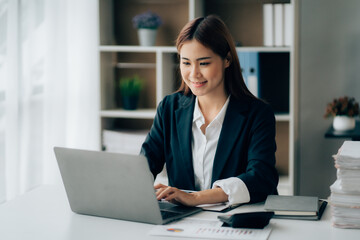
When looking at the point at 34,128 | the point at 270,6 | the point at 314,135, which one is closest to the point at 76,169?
the point at 34,128

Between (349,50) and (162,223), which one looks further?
(349,50)

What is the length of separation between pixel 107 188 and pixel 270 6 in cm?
186

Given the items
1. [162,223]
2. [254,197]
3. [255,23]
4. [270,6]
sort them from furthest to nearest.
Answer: [255,23], [270,6], [254,197], [162,223]

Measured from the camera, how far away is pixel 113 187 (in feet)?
4.43

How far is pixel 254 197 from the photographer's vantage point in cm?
158

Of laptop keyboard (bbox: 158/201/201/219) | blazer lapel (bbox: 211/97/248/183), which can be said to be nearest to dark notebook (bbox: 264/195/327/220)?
laptop keyboard (bbox: 158/201/201/219)

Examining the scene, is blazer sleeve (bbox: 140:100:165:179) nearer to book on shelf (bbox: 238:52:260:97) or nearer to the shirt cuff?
the shirt cuff

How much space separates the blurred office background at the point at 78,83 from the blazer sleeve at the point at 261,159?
113cm

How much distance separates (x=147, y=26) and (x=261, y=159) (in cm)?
154

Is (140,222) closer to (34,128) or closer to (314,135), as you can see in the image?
(34,128)

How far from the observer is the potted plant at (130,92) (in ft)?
10.0

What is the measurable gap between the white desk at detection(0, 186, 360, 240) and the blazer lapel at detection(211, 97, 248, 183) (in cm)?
30

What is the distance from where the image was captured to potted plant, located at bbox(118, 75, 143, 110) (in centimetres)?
305

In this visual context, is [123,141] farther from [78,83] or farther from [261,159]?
[261,159]
